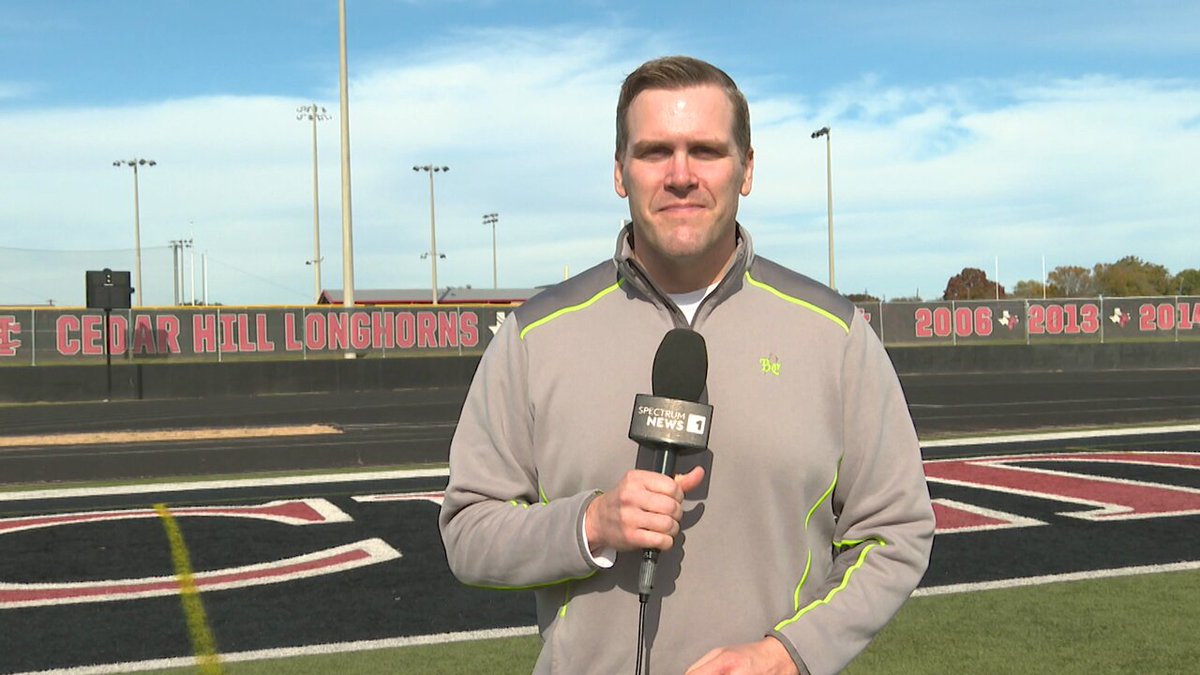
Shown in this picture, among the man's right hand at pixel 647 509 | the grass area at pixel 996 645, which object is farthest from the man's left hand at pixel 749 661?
the grass area at pixel 996 645

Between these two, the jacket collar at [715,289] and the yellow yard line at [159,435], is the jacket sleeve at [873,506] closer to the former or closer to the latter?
the jacket collar at [715,289]

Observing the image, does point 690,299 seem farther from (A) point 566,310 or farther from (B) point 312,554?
(B) point 312,554

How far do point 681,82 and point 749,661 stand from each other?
3.46 ft

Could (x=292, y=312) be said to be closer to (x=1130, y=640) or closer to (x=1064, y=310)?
(x=1064, y=310)

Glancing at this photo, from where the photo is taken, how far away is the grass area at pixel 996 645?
17.9 ft

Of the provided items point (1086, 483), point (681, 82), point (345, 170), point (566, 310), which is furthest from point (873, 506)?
point (345, 170)

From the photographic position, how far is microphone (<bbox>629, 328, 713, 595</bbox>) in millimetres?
2049

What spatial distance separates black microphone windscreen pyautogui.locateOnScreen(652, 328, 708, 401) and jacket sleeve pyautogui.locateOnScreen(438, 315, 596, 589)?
30 centimetres

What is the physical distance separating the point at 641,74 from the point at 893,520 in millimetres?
979

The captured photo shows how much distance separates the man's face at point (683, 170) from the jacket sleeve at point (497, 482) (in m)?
0.37

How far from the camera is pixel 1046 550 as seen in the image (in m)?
8.02

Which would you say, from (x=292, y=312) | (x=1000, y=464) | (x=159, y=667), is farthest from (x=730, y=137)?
(x=292, y=312)

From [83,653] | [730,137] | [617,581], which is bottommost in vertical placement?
[83,653]

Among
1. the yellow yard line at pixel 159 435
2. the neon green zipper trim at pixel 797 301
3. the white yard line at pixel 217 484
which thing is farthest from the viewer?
the yellow yard line at pixel 159 435
